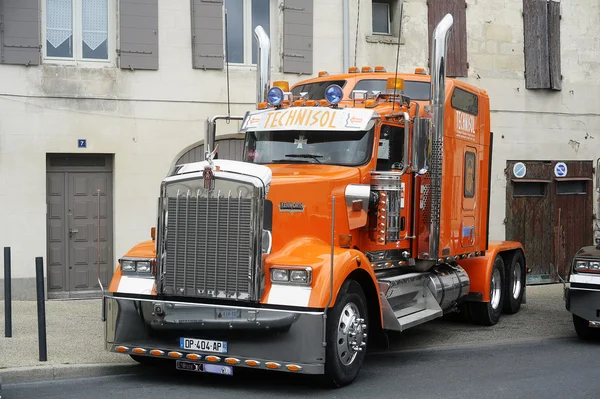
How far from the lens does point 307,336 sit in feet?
25.9

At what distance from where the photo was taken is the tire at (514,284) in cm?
1346

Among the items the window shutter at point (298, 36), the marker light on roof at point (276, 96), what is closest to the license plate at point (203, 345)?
the marker light on roof at point (276, 96)

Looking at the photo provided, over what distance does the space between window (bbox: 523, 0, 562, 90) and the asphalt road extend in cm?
876

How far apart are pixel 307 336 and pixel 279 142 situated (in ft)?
8.75

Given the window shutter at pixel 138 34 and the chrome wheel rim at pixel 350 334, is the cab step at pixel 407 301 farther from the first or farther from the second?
the window shutter at pixel 138 34

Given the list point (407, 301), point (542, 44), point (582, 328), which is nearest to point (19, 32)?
point (407, 301)

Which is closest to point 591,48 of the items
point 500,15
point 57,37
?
point 500,15

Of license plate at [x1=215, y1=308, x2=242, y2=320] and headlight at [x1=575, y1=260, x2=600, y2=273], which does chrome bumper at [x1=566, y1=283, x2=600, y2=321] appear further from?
license plate at [x1=215, y1=308, x2=242, y2=320]

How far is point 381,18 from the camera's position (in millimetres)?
16859

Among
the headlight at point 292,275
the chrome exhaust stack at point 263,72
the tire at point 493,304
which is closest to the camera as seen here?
the headlight at point 292,275

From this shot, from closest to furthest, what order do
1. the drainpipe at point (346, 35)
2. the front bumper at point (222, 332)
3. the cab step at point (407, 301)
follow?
the front bumper at point (222, 332) < the cab step at point (407, 301) < the drainpipe at point (346, 35)

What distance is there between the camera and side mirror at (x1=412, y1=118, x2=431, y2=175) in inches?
368

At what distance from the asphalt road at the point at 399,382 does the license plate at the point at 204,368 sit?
177 millimetres

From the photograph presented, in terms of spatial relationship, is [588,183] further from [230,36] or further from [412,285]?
[412,285]
